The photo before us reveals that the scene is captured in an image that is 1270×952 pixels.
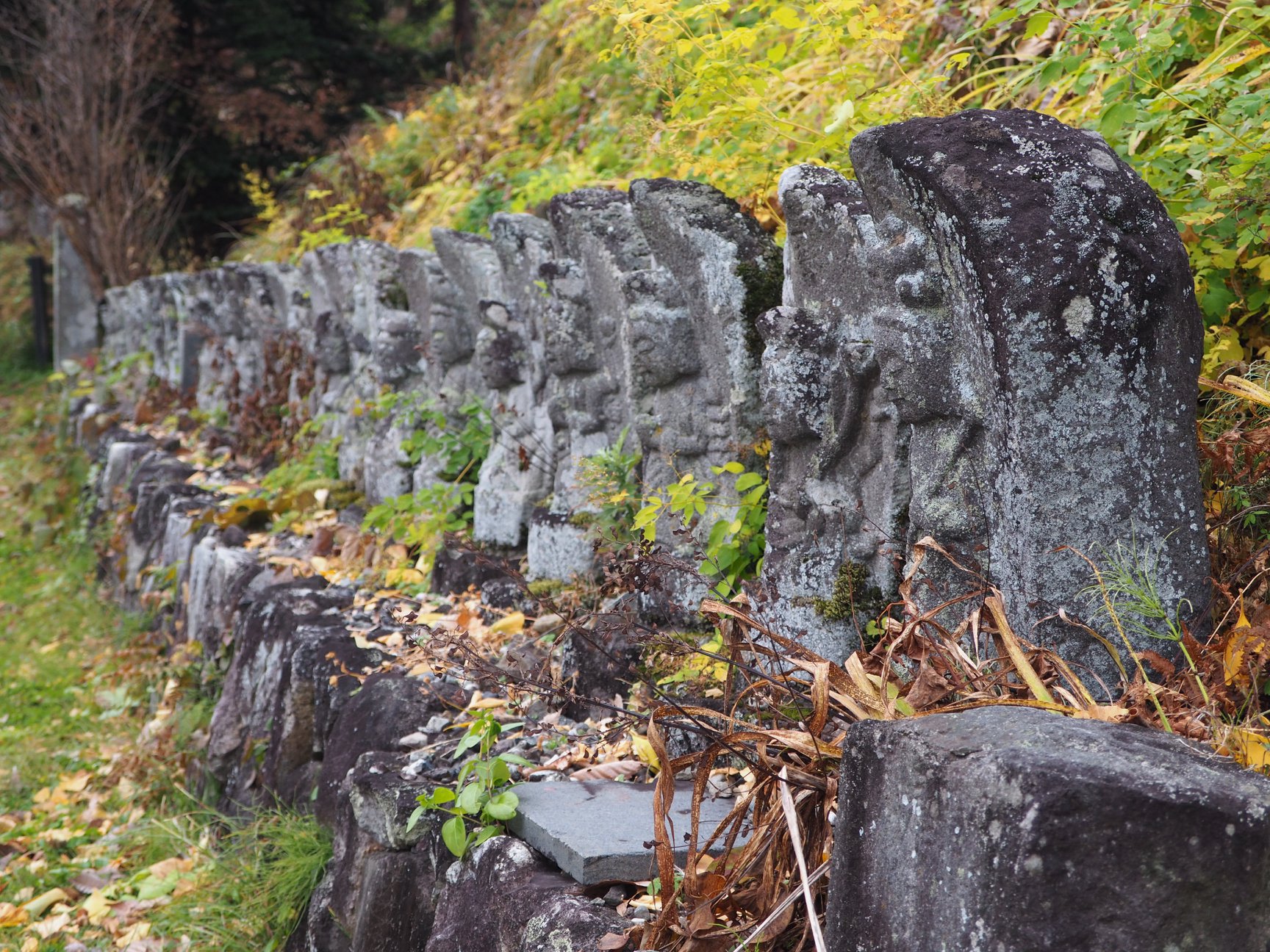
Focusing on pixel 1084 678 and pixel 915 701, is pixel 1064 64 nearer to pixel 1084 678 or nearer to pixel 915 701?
pixel 1084 678

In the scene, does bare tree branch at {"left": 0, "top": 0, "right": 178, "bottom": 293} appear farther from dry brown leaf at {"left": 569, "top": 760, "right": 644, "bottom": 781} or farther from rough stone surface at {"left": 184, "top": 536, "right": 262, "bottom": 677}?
dry brown leaf at {"left": 569, "top": 760, "right": 644, "bottom": 781}

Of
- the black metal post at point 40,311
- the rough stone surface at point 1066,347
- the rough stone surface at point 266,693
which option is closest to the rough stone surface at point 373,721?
the rough stone surface at point 266,693

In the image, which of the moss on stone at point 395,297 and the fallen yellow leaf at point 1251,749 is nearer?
the fallen yellow leaf at point 1251,749

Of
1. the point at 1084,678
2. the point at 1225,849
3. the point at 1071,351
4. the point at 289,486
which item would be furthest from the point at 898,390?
the point at 289,486

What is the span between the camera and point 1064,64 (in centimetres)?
334

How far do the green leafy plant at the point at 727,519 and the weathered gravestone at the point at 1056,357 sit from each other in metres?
0.92

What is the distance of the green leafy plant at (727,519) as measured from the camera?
3.27 m

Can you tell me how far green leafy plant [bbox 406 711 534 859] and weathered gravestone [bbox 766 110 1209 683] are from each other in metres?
1.11

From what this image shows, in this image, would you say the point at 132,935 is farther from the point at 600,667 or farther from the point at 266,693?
the point at 600,667

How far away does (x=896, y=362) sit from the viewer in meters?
2.48

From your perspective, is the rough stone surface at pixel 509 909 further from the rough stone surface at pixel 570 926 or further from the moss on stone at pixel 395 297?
the moss on stone at pixel 395 297

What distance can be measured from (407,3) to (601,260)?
15.8 metres

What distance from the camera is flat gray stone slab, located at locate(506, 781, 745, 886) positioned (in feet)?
7.61

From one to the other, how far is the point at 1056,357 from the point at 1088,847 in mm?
1003
